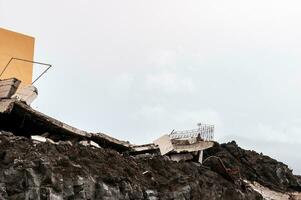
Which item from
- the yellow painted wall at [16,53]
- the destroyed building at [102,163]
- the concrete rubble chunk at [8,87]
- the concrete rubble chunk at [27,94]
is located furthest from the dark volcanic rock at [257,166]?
the concrete rubble chunk at [8,87]

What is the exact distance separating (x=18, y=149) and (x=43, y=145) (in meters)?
1.20

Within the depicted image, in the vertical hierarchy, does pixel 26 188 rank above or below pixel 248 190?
below

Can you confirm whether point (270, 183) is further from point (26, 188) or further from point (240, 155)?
point (26, 188)

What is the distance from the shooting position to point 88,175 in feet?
46.0

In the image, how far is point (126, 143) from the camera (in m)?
21.3

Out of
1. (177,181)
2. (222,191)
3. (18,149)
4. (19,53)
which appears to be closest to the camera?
(18,149)

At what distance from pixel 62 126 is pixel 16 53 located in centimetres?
563

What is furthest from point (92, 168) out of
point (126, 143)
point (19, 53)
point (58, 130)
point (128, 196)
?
point (19, 53)

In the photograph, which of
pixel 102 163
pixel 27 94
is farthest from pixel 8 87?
pixel 102 163

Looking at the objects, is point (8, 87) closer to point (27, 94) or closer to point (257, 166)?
point (27, 94)

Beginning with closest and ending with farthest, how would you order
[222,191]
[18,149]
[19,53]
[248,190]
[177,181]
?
[18,149], [177,181], [222,191], [248,190], [19,53]

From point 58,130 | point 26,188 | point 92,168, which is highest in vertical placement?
point 58,130

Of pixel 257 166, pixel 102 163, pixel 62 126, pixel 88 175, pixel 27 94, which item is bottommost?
pixel 88 175

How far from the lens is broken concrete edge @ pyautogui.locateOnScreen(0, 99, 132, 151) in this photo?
17328mm
